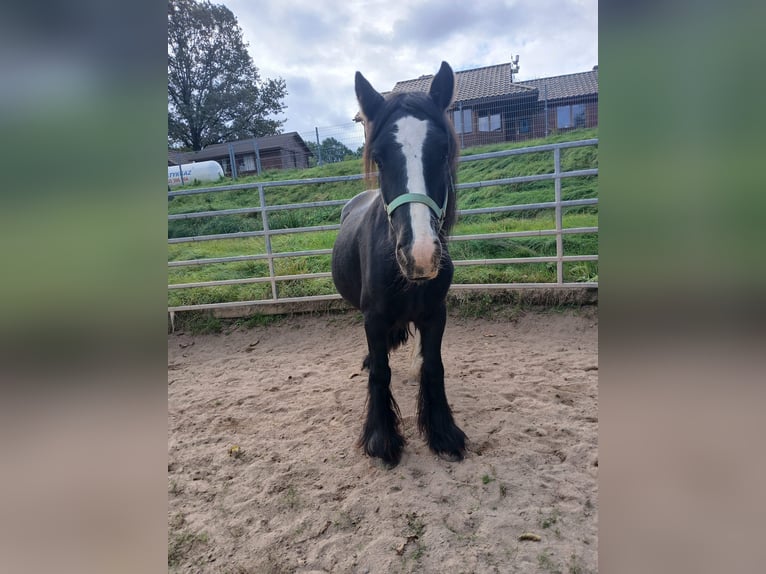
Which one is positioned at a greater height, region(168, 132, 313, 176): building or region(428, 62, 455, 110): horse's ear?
region(168, 132, 313, 176): building

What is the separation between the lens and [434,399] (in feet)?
7.14

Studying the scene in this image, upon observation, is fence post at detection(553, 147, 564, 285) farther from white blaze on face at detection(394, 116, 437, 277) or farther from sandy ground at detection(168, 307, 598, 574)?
white blaze on face at detection(394, 116, 437, 277)

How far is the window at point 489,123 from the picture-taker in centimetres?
759

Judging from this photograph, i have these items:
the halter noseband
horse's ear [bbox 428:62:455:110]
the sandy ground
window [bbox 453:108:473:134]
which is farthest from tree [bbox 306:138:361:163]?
the halter noseband

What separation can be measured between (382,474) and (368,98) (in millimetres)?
1869

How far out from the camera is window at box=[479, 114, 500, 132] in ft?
24.9

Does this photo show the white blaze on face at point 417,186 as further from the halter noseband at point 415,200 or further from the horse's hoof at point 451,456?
the horse's hoof at point 451,456

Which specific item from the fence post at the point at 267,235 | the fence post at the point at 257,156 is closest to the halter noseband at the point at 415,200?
the fence post at the point at 267,235

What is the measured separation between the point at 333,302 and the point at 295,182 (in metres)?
1.50

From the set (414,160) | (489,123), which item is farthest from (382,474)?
(489,123)

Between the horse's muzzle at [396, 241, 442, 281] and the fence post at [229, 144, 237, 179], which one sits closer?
the horse's muzzle at [396, 241, 442, 281]

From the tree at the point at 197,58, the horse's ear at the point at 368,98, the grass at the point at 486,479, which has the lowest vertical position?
the grass at the point at 486,479
